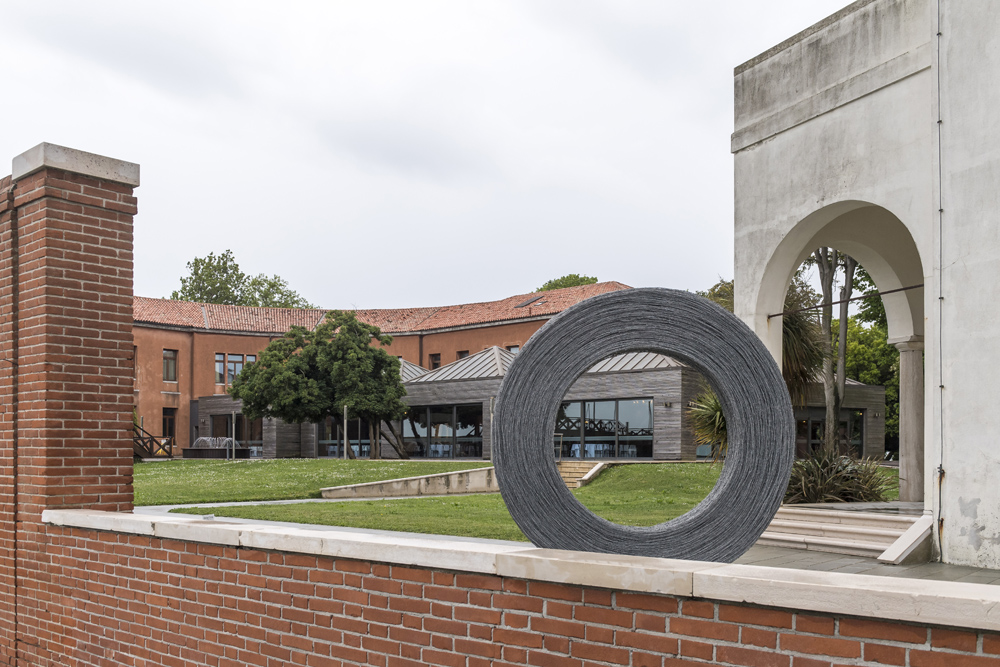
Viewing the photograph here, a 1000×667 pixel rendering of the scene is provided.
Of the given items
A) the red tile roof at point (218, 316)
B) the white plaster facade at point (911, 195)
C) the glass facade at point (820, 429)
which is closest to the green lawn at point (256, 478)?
the glass facade at point (820, 429)

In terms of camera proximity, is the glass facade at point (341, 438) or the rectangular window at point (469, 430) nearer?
the rectangular window at point (469, 430)

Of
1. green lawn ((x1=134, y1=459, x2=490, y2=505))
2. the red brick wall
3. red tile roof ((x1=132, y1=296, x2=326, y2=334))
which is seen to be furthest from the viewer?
red tile roof ((x1=132, y1=296, x2=326, y2=334))

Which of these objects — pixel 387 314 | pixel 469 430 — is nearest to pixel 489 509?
pixel 469 430

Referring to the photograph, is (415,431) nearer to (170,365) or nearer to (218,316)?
(170,365)

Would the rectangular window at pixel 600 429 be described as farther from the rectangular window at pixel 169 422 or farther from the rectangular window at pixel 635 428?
the rectangular window at pixel 169 422

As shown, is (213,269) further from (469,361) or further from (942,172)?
(942,172)

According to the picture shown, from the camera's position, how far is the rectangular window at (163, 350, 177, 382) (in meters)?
48.3

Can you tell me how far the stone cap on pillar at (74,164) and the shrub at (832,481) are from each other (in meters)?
10.2

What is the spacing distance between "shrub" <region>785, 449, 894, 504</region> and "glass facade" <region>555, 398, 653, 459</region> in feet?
52.9

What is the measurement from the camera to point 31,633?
23.4 ft

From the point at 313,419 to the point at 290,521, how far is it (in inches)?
880

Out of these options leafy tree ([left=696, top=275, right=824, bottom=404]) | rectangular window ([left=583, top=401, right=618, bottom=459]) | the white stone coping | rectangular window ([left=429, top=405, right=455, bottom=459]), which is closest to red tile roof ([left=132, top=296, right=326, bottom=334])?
rectangular window ([left=429, top=405, right=455, bottom=459])

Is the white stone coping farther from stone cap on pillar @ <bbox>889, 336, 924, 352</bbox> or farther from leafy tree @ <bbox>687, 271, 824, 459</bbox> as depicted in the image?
stone cap on pillar @ <bbox>889, 336, 924, 352</bbox>

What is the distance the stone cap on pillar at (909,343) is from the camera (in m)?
13.9
